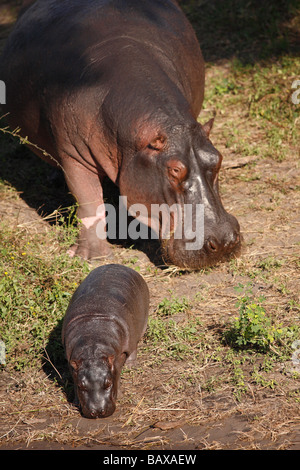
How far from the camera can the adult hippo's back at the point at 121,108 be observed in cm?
490

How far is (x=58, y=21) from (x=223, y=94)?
310cm

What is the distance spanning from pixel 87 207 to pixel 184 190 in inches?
43.7

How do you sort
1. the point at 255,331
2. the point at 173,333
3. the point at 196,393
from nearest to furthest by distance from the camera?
the point at 196,393, the point at 255,331, the point at 173,333

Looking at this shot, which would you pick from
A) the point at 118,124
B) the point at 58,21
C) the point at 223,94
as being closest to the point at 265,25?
the point at 223,94

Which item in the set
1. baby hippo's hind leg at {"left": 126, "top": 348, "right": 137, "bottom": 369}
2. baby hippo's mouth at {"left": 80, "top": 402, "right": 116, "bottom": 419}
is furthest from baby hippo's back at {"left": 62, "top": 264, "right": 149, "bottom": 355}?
baby hippo's mouth at {"left": 80, "top": 402, "right": 116, "bottom": 419}

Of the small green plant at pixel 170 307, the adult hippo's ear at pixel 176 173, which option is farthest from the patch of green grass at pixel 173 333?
the adult hippo's ear at pixel 176 173

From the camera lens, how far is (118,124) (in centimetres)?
505

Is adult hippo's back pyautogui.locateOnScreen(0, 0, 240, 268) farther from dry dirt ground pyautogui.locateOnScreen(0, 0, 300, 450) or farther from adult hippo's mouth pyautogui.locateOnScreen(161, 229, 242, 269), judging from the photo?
dry dirt ground pyautogui.locateOnScreen(0, 0, 300, 450)

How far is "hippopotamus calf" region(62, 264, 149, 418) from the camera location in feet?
12.3

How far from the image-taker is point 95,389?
3.74m

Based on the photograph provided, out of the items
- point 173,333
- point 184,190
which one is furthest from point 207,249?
point 173,333

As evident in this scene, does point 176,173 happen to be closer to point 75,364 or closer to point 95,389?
point 75,364

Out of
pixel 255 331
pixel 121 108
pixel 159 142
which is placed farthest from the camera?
pixel 121 108

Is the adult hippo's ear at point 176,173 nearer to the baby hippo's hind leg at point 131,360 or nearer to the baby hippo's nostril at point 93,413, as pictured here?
the baby hippo's hind leg at point 131,360
